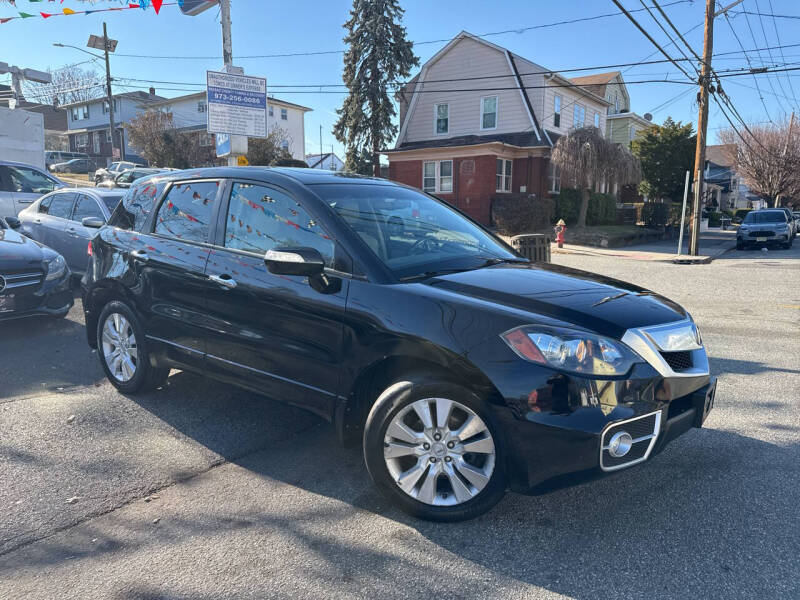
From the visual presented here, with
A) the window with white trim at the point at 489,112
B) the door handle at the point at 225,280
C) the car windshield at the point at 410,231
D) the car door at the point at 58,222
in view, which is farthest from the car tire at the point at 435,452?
the window with white trim at the point at 489,112

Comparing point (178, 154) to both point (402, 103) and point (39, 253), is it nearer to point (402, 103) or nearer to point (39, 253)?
point (402, 103)

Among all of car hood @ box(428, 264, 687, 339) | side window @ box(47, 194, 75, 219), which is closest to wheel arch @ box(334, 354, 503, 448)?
car hood @ box(428, 264, 687, 339)

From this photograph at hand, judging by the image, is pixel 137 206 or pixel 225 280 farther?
pixel 137 206

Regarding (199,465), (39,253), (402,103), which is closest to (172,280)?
(199,465)

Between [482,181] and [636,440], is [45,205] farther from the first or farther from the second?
[482,181]

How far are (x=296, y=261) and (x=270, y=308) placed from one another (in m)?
0.50

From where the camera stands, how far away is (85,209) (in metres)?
8.95

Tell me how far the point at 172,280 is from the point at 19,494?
5.25 feet

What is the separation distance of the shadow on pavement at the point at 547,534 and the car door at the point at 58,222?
6999 millimetres

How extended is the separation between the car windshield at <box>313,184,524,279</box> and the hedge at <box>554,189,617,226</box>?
82.7 ft

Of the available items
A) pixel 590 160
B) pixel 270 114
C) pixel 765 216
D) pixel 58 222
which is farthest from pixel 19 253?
pixel 270 114

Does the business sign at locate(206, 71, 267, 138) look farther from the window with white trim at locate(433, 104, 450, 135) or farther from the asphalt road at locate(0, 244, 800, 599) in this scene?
the window with white trim at locate(433, 104, 450, 135)

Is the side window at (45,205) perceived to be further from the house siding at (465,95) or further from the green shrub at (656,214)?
the green shrub at (656,214)

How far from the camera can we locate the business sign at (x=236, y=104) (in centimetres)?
1043
